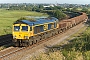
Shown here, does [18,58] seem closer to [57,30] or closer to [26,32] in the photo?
[26,32]

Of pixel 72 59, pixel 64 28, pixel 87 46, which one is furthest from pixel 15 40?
pixel 64 28

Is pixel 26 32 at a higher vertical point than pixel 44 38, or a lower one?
higher

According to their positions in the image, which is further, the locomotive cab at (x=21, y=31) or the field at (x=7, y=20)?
the field at (x=7, y=20)

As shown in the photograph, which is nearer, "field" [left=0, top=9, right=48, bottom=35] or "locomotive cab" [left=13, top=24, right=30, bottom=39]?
"locomotive cab" [left=13, top=24, right=30, bottom=39]

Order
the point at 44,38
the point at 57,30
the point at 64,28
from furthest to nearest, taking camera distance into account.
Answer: the point at 64,28 < the point at 57,30 < the point at 44,38

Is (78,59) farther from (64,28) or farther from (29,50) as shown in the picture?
(64,28)

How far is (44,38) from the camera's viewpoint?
101ft

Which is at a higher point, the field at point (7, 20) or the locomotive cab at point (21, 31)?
the locomotive cab at point (21, 31)

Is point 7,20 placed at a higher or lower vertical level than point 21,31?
lower

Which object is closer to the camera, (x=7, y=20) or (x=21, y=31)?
(x=21, y=31)

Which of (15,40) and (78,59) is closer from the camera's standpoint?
(78,59)

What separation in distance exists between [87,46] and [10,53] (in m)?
8.49

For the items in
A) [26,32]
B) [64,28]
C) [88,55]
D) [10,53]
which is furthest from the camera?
[64,28]

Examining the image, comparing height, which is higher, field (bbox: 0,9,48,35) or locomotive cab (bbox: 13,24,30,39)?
locomotive cab (bbox: 13,24,30,39)
